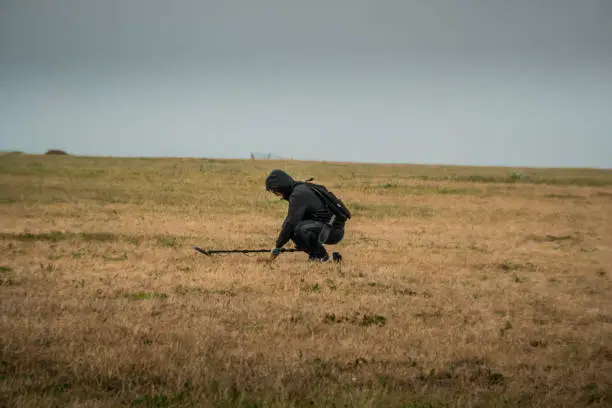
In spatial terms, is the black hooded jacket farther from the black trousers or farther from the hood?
the black trousers

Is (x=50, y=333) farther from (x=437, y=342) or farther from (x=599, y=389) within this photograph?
(x=599, y=389)

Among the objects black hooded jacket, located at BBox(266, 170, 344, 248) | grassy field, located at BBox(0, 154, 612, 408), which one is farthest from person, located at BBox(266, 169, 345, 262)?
grassy field, located at BBox(0, 154, 612, 408)

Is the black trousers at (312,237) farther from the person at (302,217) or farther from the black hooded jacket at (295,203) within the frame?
the black hooded jacket at (295,203)

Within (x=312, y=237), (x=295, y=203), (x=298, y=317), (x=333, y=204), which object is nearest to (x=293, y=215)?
(x=295, y=203)

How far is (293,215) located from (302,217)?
291 millimetres

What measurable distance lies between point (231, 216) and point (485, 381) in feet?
66.2

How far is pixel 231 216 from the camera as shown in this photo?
27.2 meters

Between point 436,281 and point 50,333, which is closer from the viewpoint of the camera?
point 50,333

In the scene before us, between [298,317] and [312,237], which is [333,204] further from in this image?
[298,317]

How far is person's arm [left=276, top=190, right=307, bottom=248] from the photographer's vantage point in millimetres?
14453

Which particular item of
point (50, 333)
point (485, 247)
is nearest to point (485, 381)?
point (50, 333)

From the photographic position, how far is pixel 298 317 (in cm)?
1024

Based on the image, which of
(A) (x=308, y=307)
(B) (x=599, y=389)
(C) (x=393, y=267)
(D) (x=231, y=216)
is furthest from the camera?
(D) (x=231, y=216)

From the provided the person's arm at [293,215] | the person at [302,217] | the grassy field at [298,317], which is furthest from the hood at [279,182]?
the grassy field at [298,317]
